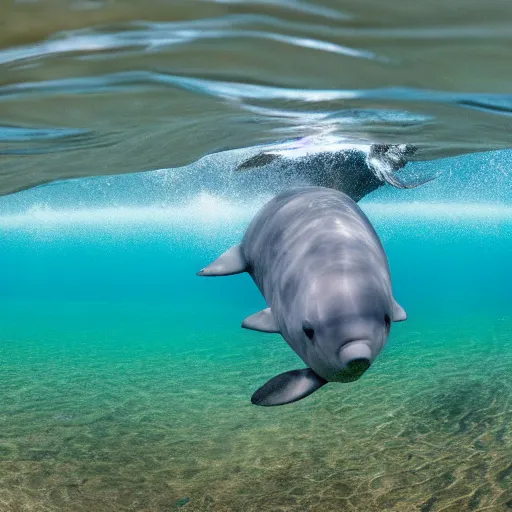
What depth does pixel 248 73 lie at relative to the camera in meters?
7.81

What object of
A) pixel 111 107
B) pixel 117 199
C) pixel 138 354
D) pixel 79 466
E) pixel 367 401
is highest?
pixel 111 107

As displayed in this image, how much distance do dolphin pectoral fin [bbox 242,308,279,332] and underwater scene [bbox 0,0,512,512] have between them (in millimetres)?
16

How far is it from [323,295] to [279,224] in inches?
81.6

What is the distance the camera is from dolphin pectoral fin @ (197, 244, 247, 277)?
263 inches

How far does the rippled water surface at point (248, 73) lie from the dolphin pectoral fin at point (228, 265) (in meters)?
2.47

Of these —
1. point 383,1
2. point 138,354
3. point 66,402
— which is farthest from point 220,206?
point 383,1

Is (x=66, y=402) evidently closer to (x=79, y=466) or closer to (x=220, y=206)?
(x=79, y=466)

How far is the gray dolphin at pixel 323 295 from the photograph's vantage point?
396 centimetres

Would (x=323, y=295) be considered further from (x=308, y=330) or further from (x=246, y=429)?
(x=246, y=429)

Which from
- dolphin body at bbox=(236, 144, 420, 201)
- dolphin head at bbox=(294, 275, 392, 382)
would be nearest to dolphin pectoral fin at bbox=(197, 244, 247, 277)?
dolphin head at bbox=(294, 275, 392, 382)

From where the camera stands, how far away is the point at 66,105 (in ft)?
30.4

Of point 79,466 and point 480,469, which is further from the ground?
point 79,466

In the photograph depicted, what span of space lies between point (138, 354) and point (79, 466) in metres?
15.2

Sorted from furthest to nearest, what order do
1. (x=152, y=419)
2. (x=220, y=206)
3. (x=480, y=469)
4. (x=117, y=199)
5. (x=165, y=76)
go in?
(x=220, y=206) → (x=117, y=199) → (x=152, y=419) → (x=480, y=469) → (x=165, y=76)
